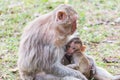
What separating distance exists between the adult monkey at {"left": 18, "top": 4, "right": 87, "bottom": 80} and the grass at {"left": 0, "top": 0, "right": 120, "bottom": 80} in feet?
4.08

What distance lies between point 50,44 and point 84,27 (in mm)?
4420

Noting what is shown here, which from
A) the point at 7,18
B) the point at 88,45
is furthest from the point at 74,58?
the point at 7,18

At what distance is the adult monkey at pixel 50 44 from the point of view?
741 cm

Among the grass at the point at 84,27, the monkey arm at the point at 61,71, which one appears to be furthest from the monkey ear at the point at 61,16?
the grass at the point at 84,27

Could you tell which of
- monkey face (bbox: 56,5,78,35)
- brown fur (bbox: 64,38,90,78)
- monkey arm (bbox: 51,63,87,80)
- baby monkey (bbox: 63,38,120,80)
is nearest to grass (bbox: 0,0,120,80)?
baby monkey (bbox: 63,38,120,80)

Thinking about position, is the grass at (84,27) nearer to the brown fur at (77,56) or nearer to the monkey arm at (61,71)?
the brown fur at (77,56)

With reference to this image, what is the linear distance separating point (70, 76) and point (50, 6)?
Answer: 6314mm

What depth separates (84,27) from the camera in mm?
11711

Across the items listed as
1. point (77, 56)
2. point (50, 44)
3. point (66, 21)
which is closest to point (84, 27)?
point (77, 56)

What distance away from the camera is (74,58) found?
7.92 m

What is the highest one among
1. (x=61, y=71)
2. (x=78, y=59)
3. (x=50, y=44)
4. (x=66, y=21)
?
(x=66, y=21)

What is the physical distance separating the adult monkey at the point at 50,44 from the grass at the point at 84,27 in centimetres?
124

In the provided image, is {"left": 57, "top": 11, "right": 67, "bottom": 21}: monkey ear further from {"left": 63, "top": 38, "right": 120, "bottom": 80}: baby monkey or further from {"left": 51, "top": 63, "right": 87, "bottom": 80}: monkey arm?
{"left": 51, "top": 63, "right": 87, "bottom": 80}: monkey arm

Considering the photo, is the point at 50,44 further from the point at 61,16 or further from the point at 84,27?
the point at 84,27
